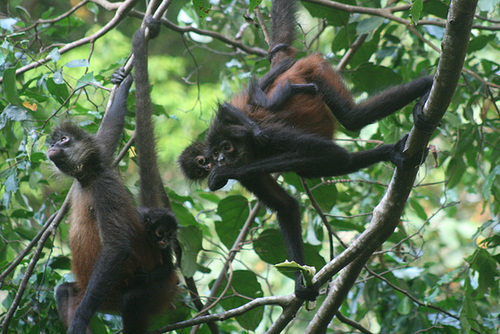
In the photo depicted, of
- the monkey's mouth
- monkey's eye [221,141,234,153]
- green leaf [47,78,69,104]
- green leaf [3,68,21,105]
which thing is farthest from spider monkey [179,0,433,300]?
green leaf [3,68,21,105]

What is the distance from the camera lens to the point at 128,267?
5.03m

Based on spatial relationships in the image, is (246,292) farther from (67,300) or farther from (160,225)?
(67,300)

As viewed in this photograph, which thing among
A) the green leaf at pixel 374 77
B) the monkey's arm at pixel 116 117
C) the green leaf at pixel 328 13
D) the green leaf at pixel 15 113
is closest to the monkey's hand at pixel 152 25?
the monkey's arm at pixel 116 117

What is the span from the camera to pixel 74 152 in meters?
4.98

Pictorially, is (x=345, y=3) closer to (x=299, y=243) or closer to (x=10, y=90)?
(x=299, y=243)

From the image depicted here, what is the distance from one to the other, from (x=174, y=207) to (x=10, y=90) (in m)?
2.07

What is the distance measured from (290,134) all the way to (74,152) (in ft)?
6.80

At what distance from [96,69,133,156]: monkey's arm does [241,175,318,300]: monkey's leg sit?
1424mm

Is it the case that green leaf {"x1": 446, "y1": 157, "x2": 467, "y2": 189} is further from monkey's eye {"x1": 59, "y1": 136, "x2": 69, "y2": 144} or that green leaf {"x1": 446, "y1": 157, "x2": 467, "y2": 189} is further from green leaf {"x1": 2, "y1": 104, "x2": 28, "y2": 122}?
green leaf {"x1": 2, "y1": 104, "x2": 28, "y2": 122}

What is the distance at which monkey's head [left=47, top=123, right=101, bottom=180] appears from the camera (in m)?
4.96

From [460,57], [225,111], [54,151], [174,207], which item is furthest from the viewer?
[174,207]

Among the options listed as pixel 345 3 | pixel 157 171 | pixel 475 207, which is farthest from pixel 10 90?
pixel 475 207

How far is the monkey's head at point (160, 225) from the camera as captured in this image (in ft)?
16.7

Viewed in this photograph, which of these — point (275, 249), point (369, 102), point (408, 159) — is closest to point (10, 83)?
point (275, 249)
